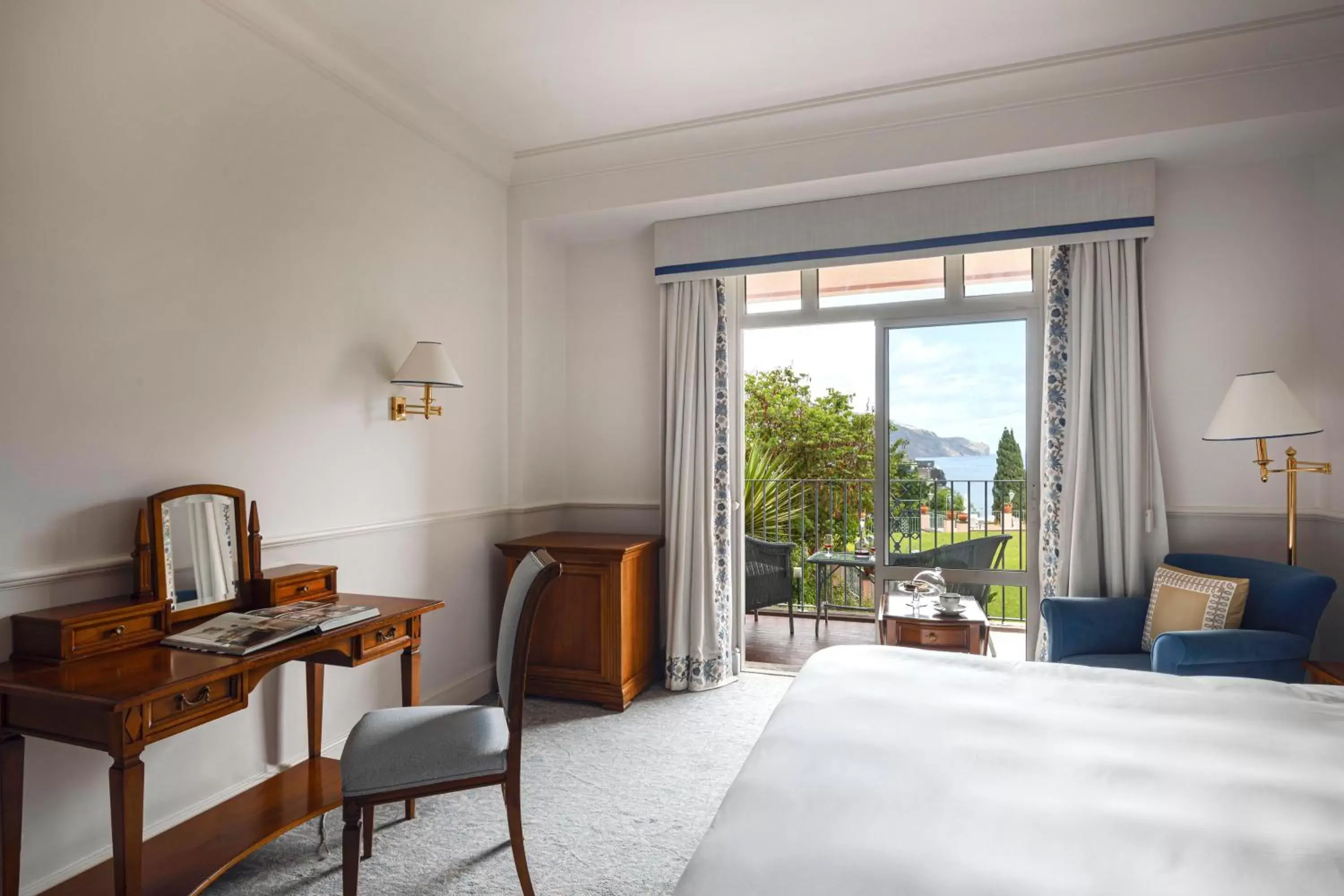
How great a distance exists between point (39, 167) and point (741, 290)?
Result: 124 inches

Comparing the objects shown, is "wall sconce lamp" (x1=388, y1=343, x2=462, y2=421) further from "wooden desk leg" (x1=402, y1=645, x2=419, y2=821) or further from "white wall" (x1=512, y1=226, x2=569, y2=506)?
"wooden desk leg" (x1=402, y1=645, x2=419, y2=821)

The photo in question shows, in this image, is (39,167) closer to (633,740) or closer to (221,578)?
(221,578)

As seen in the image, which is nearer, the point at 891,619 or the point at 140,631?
the point at 140,631

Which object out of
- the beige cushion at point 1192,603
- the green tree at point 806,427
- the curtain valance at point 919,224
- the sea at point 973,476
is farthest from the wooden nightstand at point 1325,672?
the green tree at point 806,427

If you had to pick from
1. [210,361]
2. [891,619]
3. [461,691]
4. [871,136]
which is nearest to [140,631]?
[210,361]

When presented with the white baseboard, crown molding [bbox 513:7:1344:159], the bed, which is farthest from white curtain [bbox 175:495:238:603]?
crown molding [bbox 513:7:1344:159]

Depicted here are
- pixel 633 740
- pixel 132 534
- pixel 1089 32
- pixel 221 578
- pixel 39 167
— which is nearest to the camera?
pixel 39 167

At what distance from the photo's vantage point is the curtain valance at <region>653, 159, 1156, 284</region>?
3.43 metres

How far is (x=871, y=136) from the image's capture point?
3.50 m

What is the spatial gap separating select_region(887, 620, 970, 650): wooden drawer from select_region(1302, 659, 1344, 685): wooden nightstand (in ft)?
4.06

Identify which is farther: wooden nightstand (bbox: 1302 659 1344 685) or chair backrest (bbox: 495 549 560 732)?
wooden nightstand (bbox: 1302 659 1344 685)

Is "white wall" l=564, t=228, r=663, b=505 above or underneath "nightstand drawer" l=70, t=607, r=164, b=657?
above

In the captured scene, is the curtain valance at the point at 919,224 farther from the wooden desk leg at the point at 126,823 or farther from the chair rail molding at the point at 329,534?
the wooden desk leg at the point at 126,823

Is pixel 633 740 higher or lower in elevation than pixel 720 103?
lower
